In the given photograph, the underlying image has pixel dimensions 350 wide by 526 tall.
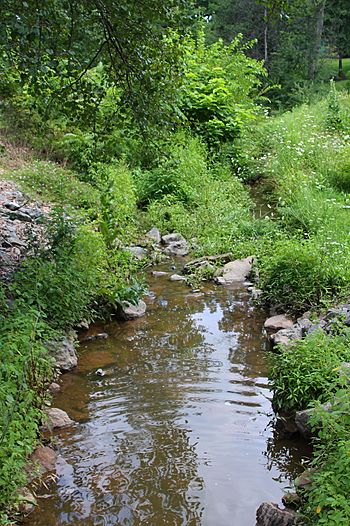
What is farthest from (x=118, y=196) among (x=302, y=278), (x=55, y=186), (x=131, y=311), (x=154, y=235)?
(x=302, y=278)

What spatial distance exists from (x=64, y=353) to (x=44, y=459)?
1.71 metres

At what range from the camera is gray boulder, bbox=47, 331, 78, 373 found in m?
5.85

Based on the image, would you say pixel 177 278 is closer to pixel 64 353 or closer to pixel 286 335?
pixel 286 335

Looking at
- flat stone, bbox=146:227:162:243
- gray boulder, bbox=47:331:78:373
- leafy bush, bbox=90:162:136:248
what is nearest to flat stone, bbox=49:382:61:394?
gray boulder, bbox=47:331:78:373

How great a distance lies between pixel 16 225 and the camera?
816 centimetres

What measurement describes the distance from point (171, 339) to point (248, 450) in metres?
2.36

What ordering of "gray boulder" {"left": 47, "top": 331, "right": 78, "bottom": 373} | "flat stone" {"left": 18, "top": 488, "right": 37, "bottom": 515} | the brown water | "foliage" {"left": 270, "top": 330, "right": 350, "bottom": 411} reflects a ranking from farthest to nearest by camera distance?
1. "gray boulder" {"left": 47, "top": 331, "right": 78, "bottom": 373}
2. "foliage" {"left": 270, "top": 330, "right": 350, "bottom": 411}
3. the brown water
4. "flat stone" {"left": 18, "top": 488, "right": 37, "bottom": 515}

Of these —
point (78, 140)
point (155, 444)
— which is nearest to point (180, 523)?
point (155, 444)

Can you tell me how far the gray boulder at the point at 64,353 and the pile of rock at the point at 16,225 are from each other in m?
0.88

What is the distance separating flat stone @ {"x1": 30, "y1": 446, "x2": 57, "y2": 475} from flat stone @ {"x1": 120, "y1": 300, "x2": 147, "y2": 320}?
2901mm

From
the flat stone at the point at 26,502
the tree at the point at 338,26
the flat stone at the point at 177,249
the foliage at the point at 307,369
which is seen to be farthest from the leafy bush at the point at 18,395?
the tree at the point at 338,26

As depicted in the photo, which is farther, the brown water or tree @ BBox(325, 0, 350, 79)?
tree @ BBox(325, 0, 350, 79)

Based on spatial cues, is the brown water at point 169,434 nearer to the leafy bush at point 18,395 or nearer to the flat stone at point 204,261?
the leafy bush at point 18,395

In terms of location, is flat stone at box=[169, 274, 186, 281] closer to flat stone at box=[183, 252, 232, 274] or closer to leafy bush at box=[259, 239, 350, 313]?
flat stone at box=[183, 252, 232, 274]
